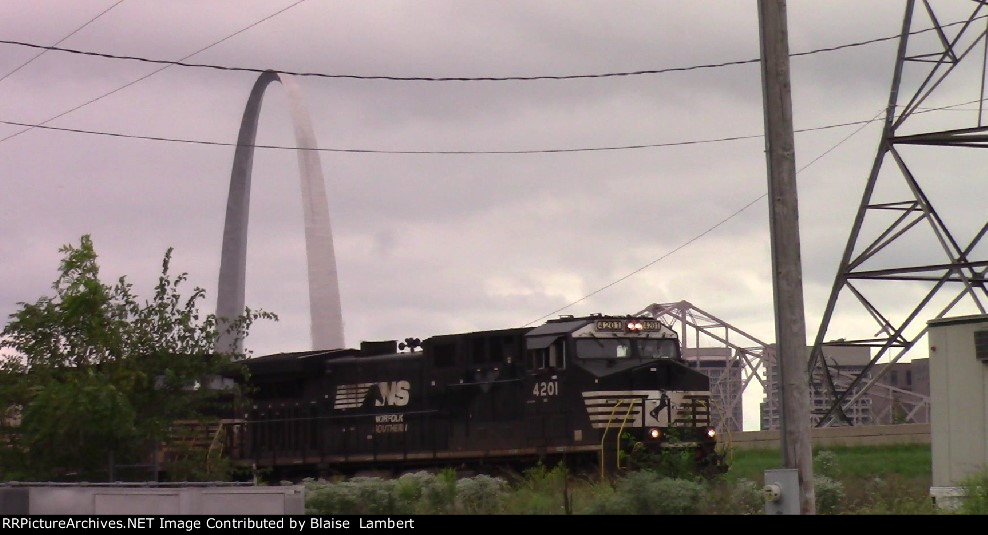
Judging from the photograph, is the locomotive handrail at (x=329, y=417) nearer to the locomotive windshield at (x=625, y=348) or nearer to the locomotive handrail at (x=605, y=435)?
the locomotive windshield at (x=625, y=348)

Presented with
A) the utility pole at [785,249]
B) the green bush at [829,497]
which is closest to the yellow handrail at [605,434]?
the green bush at [829,497]

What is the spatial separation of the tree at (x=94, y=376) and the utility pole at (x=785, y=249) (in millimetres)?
13578

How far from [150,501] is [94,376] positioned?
1027 centimetres

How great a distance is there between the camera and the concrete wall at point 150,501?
15.4 metres

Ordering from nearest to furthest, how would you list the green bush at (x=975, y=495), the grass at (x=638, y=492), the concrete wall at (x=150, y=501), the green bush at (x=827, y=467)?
the concrete wall at (x=150, y=501) → the green bush at (x=975, y=495) → the grass at (x=638, y=492) → the green bush at (x=827, y=467)

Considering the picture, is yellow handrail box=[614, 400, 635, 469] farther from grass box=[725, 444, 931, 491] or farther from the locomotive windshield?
grass box=[725, 444, 931, 491]

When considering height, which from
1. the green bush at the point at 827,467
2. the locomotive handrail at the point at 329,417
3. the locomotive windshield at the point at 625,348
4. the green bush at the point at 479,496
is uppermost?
the locomotive windshield at the point at 625,348

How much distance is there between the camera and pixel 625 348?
3153cm

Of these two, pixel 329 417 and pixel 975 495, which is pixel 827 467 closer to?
pixel 975 495

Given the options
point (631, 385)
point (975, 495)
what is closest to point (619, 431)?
point (631, 385)

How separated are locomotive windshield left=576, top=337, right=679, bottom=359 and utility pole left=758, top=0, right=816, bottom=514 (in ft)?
48.1

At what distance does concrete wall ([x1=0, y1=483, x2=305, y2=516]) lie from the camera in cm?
1537
